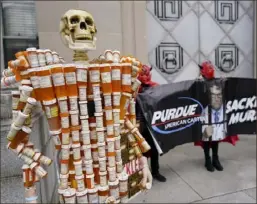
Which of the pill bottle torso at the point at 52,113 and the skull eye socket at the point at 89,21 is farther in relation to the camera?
the skull eye socket at the point at 89,21

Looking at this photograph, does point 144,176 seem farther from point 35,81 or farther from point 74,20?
point 74,20

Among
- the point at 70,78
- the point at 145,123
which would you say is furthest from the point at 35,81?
the point at 145,123

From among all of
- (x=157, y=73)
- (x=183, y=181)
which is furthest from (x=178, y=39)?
(x=183, y=181)

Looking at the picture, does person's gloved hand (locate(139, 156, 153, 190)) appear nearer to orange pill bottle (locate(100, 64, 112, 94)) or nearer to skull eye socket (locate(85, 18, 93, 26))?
orange pill bottle (locate(100, 64, 112, 94))

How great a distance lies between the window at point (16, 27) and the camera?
4766 mm

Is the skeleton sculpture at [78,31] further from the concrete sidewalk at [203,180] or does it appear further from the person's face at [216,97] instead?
the person's face at [216,97]

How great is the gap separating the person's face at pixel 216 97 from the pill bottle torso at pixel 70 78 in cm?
302

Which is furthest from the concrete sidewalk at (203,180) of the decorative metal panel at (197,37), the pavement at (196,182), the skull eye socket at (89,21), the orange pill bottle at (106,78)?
the skull eye socket at (89,21)

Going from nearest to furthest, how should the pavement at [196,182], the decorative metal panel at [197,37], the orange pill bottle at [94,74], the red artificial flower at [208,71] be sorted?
the orange pill bottle at [94,74]
the pavement at [196,182]
the red artificial flower at [208,71]
the decorative metal panel at [197,37]

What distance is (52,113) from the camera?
1621 millimetres

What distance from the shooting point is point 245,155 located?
5051 millimetres

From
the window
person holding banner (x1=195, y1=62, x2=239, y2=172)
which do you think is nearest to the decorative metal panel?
person holding banner (x1=195, y1=62, x2=239, y2=172)

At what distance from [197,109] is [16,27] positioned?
12.2ft

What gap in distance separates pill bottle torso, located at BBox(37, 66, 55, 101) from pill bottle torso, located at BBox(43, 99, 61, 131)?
32mm
